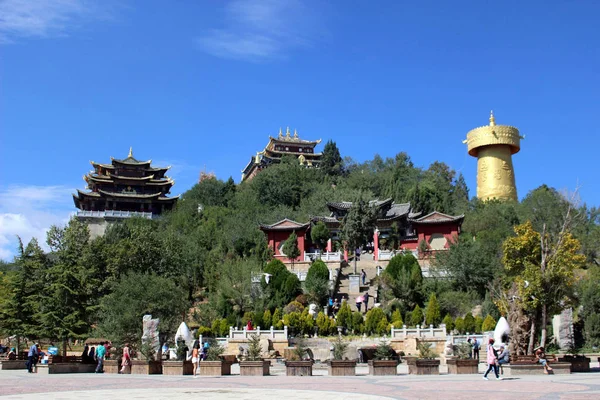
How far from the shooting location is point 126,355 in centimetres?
1969

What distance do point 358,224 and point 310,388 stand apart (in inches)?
1193

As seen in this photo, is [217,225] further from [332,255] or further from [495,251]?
[495,251]

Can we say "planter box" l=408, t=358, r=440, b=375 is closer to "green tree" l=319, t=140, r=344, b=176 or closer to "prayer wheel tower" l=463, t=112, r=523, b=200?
"prayer wheel tower" l=463, t=112, r=523, b=200

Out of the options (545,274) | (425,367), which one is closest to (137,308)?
(425,367)

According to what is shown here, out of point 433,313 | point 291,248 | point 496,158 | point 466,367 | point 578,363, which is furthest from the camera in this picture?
point 496,158

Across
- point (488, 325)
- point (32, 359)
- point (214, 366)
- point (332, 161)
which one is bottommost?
point (214, 366)

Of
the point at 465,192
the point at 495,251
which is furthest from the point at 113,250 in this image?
the point at 465,192

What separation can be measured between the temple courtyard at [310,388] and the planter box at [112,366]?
12.7 ft

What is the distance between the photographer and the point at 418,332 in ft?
95.0

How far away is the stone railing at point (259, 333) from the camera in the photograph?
29688mm

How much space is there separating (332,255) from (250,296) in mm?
8123

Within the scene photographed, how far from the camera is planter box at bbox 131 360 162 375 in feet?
63.8

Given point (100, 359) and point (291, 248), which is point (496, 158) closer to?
point (291, 248)

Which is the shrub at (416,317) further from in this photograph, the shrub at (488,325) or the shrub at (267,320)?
the shrub at (267,320)
